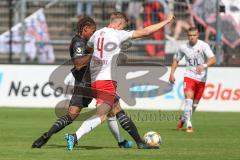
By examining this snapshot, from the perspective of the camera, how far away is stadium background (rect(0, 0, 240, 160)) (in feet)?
68.3

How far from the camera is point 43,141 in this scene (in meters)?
13.4

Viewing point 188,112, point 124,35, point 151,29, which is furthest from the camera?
point 188,112

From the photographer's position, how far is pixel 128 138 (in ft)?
52.1

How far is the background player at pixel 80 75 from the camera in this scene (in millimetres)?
13508

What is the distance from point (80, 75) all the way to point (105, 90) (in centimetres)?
92

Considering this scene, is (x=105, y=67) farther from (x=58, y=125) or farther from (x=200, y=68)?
(x=200, y=68)

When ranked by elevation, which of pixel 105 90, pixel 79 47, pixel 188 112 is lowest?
pixel 188 112

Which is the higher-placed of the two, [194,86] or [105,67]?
[105,67]

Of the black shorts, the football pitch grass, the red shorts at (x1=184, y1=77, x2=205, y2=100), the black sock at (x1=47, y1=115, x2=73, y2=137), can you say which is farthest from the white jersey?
the red shorts at (x1=184, y1=77, x2=205, y2=100)

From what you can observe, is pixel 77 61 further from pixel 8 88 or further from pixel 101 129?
pixel 8 88

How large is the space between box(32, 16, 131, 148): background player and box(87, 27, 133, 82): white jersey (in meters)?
0.33

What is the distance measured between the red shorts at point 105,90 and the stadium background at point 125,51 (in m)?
3.80

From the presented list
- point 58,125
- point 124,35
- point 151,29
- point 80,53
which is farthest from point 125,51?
point 151,29

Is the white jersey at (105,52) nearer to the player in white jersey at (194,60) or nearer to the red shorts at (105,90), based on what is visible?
the red shorts at (105,90)
